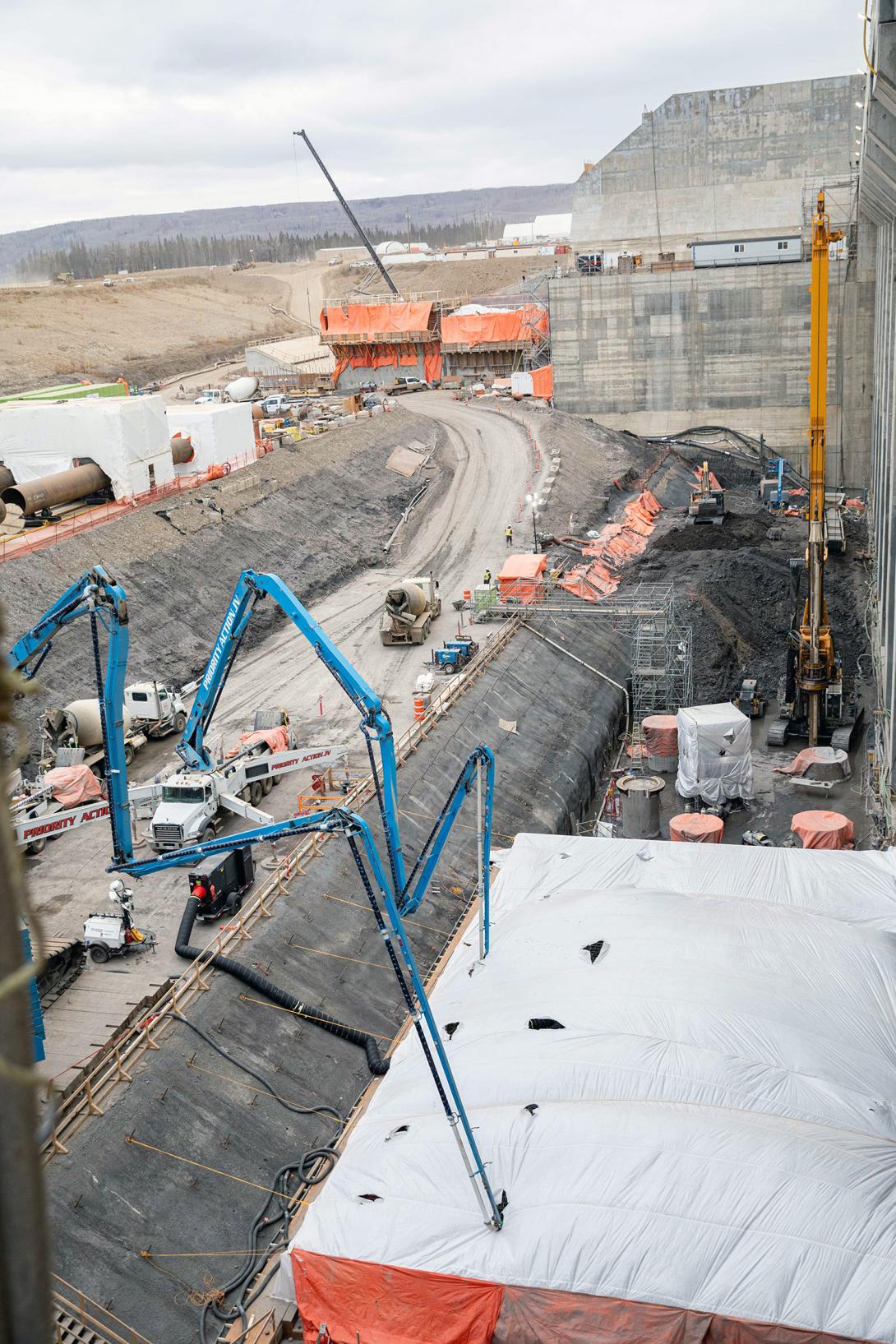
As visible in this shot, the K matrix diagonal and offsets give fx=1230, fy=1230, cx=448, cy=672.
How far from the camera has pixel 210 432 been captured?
5756 centimetres

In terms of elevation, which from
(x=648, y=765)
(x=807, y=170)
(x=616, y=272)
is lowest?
(x=648, y=765)

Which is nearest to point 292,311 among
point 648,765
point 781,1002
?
point 648,765

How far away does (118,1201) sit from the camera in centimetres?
1895

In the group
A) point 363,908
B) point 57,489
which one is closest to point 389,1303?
point 363,908

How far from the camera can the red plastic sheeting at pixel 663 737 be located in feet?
124

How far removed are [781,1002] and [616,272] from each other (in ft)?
210

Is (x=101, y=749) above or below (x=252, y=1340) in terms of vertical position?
above

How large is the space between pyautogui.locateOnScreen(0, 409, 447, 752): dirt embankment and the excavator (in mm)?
20229

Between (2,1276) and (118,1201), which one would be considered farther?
(118,1201)

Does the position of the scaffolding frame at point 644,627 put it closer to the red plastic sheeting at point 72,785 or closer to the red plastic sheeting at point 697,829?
the red plastic sheeting at point 697,829

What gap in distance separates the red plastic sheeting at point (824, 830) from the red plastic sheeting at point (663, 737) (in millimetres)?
7095

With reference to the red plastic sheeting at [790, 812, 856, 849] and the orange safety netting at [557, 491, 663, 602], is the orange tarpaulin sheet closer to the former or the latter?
the orange safety netting at [557, 491, 663, 602]

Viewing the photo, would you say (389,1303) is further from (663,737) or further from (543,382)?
(543,382)

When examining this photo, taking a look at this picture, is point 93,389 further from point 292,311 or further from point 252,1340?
point 292,311
